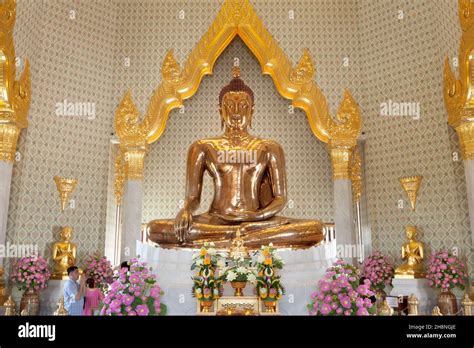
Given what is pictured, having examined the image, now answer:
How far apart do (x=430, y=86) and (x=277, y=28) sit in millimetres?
2713

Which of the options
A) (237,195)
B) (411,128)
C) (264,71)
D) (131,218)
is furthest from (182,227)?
(411,128)

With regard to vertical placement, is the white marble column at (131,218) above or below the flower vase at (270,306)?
above

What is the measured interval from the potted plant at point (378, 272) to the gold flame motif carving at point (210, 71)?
177 centimetres

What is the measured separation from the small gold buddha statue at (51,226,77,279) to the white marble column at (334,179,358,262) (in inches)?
148

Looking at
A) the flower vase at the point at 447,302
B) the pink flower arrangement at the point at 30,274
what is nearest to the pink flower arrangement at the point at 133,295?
the pink flower arrangement at the point at 30,274

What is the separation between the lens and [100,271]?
6.59m

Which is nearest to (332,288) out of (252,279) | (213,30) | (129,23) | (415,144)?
(252,279)

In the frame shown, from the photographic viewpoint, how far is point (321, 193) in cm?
805

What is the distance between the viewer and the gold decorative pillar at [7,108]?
584cm

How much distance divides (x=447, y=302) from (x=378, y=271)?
3.28ft

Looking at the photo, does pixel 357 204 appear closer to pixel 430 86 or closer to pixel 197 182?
pixel 430 86

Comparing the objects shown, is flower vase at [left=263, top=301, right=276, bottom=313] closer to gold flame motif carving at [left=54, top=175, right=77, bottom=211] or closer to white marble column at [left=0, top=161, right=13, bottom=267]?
white marble column at [left=0, top=161, right=13, bottom=267]

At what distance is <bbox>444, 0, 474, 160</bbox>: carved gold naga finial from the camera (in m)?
5.80

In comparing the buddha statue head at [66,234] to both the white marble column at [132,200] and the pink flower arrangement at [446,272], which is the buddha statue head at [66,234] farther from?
the pink flower arrangement at [446,272]
